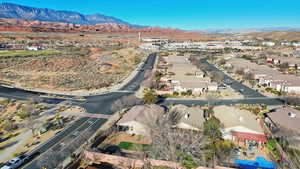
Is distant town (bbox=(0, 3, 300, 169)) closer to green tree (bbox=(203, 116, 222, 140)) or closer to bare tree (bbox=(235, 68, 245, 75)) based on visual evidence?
green tree (bbox=(203, 116, 222, 140))

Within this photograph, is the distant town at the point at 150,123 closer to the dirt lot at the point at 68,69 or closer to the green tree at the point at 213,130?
the green tree at the point at 213,130

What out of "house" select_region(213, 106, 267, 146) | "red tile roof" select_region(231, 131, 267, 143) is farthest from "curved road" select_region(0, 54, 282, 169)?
"red tile roof" select_region(231, 131, 267, 143)

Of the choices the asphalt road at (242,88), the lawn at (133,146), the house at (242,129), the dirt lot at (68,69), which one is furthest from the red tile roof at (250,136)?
the dirt lot at (68,69)

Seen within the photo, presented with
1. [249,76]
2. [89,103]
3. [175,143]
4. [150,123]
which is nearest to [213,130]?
[175,143]

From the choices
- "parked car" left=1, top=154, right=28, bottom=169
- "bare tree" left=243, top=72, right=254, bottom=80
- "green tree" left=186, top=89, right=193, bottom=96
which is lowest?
"parked car" left=1, top=154, right=28, bottom=169

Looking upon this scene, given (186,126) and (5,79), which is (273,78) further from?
(5,79)

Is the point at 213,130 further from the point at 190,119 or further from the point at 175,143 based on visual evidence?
the point at 175,143

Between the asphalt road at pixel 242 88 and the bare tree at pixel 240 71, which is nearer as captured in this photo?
the asphalt road at pixel 242 88

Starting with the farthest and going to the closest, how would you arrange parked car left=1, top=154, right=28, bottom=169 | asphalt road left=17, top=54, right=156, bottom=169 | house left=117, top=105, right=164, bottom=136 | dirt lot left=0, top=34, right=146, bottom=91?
dirt lot left=0, top=34, right=146, bottom=91 → house left=117, top=105, right=164, bottom=136 → asphalt road left=17, top=54, right=156, bottom=169 → parked car left=1, top=154, right=28, bottom=169
